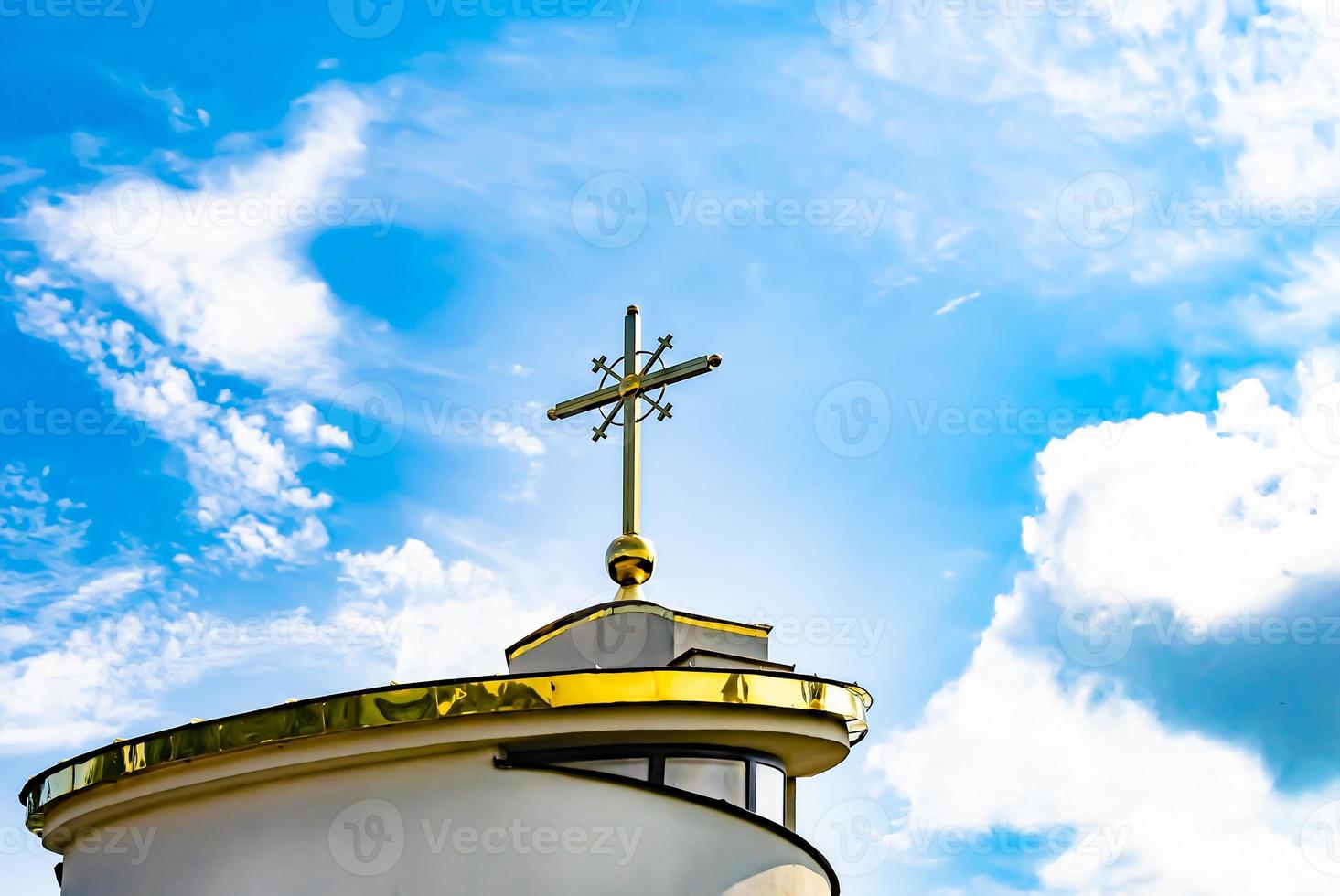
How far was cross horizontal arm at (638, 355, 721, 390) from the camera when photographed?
13797mm

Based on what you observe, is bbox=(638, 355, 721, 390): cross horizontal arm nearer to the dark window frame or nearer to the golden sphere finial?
the golden sphere finial

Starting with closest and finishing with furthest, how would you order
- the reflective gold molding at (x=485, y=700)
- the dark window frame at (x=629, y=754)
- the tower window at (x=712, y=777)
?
1. the reflective gold molding at (x=485, y=700)
2. the dark window frame at (x=629, y=754)
3. the tower window at (x=712, y=777)

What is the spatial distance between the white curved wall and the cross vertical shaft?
371 centimetres

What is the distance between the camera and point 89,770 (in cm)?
1179

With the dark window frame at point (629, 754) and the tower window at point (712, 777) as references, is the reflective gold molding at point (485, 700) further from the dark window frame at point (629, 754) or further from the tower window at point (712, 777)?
the tower window at point (712, 777)

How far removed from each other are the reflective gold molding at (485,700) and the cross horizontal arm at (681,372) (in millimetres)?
3723

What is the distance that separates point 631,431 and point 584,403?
796 millimetres

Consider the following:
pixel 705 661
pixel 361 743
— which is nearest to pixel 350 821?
pixel 361 743

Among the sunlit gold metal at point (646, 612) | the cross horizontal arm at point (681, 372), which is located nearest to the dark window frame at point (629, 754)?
the sunlit gold metal at point (646, 612)

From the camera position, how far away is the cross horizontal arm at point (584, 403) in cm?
1440

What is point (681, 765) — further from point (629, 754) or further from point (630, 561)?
point (630, 561)

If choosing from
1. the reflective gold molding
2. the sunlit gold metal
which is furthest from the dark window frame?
the sunlit gold metal

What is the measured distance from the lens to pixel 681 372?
13977mm

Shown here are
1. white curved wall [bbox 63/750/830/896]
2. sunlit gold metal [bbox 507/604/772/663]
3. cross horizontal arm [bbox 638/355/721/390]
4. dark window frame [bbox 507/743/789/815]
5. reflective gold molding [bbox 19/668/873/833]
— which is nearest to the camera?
white curved wall [bbox 63/750/830/896]
